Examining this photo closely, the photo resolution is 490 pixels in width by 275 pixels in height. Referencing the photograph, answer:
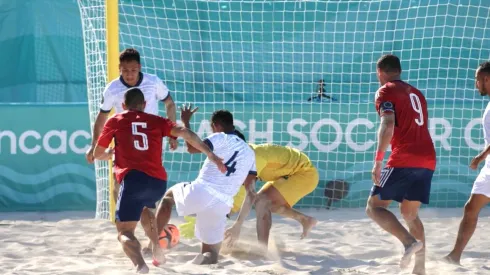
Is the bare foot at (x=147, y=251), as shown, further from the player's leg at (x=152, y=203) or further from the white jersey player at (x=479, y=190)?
the white jersey player at (x=479, y=190)

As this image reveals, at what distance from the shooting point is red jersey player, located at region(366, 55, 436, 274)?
20.8 feet

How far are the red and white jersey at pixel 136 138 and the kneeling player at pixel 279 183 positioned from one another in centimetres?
140

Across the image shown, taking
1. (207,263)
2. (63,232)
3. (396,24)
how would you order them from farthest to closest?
(396,24) → (63,232) → (207,263)

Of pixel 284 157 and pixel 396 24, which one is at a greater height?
pixel 396 24

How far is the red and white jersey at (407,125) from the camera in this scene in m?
6.36

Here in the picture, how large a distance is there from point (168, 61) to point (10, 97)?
308 cm

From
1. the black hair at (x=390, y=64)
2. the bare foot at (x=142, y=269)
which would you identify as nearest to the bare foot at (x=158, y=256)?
the bare foot at (x=142, y=269)

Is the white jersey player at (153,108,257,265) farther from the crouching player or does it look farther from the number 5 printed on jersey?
the crouching player

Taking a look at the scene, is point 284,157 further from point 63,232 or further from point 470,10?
point 470,10

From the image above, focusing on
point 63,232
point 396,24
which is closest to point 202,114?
point 63,232

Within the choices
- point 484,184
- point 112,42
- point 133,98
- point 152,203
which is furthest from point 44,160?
point 484,184

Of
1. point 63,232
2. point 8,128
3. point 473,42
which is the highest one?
point 473,42

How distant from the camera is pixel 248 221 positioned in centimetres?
926

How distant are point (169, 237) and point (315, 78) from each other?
5566mm
